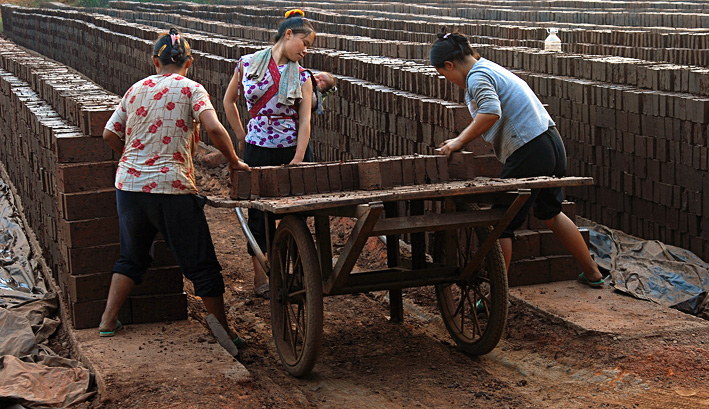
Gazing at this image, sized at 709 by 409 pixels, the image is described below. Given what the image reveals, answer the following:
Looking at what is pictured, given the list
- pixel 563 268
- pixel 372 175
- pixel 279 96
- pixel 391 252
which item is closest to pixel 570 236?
pixel 563 268

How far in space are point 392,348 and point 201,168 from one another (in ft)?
22.4

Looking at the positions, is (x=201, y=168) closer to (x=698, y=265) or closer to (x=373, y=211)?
(x=698, y=265)

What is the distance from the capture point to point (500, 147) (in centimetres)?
522

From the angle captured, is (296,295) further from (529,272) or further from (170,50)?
(529,272)

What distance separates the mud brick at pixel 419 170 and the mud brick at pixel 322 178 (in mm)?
441

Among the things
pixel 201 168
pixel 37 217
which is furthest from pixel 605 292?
pixel 201 168

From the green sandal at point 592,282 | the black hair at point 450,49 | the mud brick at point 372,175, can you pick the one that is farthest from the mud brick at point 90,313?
the green sandal at point 592,282

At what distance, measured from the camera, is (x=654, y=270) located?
21.7 ft

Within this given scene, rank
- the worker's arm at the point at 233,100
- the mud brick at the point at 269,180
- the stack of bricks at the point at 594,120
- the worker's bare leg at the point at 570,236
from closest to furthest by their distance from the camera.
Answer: the mud brick at the point at 269,180
the worker's bare leg at the point at 570,236
the worker's arm at the point at 233,100
the stack of bricks at the point at 594,120

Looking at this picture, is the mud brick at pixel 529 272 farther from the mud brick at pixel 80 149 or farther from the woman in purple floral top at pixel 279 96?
the mud brick at pixel 80 149

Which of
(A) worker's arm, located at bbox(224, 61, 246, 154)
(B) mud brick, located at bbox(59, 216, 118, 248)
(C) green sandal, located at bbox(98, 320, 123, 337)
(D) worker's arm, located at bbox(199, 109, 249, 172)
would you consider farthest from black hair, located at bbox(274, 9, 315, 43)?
(C) green sandal, located at bbox(98, 320, 123, 337)

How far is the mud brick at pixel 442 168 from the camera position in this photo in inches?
181

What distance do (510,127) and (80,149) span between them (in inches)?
94.1

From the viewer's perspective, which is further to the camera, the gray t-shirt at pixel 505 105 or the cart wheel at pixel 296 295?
the gray t-shirt at pixel 505 105
